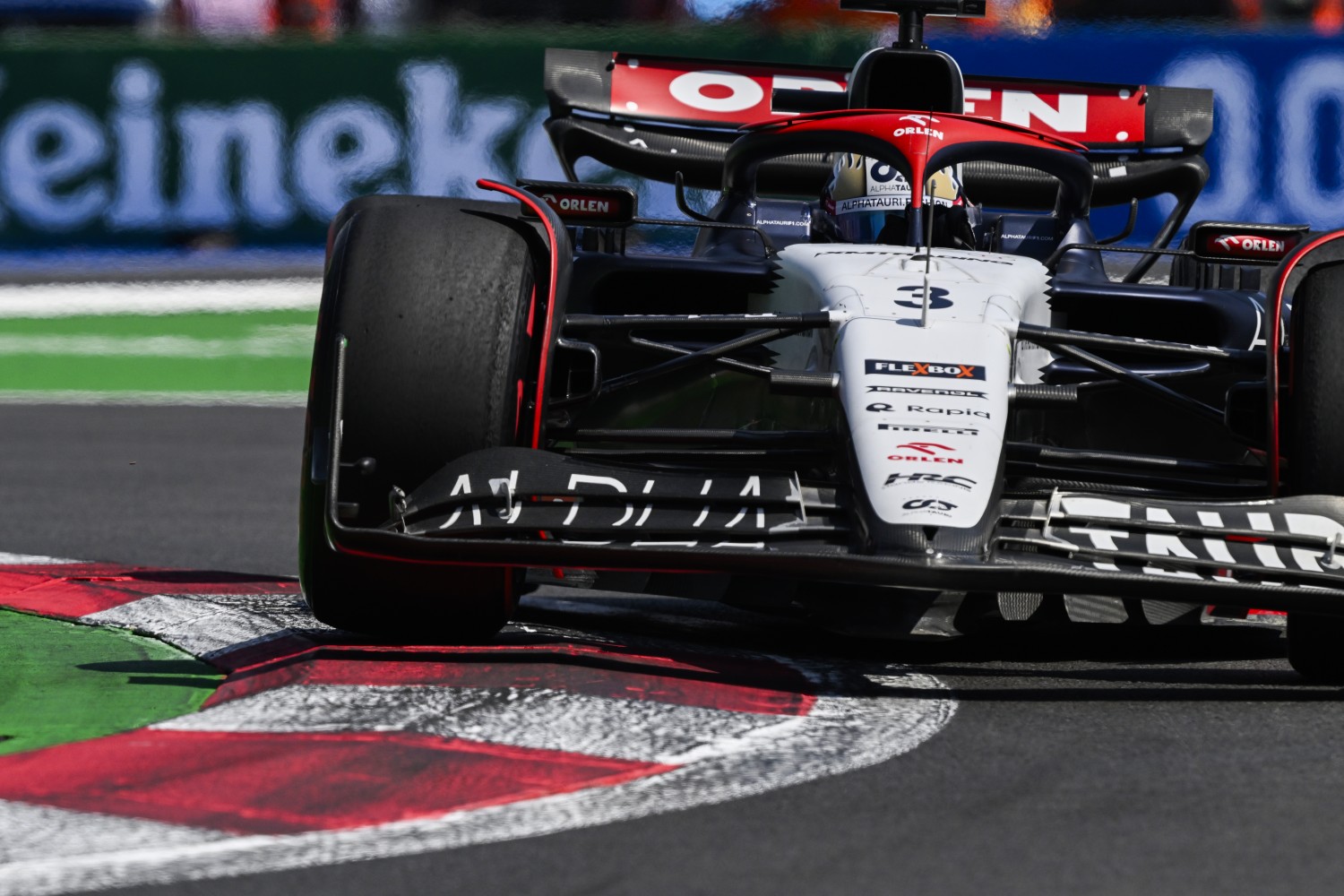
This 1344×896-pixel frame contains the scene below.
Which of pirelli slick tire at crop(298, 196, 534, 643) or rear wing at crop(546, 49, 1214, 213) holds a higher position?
rear wing at crop(546, 49, 1214, 213)

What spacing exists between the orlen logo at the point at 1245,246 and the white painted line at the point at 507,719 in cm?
199

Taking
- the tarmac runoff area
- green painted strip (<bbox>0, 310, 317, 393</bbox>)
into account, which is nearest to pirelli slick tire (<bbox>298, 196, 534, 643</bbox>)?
the tarmac runoff area

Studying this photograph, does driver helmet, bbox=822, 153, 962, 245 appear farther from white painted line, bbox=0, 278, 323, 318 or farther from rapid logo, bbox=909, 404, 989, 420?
white painted line, bbox=0, 278, 323, 318

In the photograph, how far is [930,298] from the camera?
4.96 m

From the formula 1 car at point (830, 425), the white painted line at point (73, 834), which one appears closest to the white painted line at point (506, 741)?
the white painted line at point (73, 834)

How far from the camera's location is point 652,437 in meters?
5.06

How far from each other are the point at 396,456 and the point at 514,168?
1063 cm

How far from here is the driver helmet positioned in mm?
6023

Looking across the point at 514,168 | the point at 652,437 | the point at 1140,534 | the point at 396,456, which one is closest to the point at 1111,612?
the point at 1140,534

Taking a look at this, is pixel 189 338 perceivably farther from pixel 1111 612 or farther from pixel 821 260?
pixel 1111 612

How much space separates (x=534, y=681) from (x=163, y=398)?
894 cm

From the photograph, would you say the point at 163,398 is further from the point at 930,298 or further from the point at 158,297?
the point at 930,298

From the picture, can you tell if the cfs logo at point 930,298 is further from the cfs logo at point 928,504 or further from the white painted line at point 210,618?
the white painted line at point 210,618

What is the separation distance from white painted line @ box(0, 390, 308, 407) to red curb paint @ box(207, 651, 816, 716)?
822 centimetres
